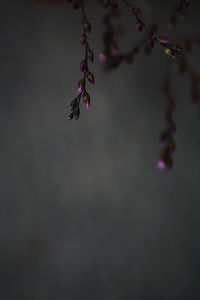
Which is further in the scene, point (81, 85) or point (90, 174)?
point (90, 174)

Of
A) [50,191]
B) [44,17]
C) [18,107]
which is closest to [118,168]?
[50,191]

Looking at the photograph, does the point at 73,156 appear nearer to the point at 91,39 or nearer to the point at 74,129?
the point at 74,129

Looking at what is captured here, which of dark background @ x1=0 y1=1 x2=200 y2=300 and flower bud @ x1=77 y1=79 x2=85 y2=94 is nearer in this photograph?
flower bud @ x1=77 y1=79 x2=85 y2=94

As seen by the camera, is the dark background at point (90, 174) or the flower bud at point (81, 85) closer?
the flower bud at point (81, 85)

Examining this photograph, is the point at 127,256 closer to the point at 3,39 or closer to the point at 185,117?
the point at 185,117

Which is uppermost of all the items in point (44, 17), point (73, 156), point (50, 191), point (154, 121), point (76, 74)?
point (44, 17)

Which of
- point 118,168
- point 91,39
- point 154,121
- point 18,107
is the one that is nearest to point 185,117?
point 154,121

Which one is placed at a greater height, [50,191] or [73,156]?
[73,156]
